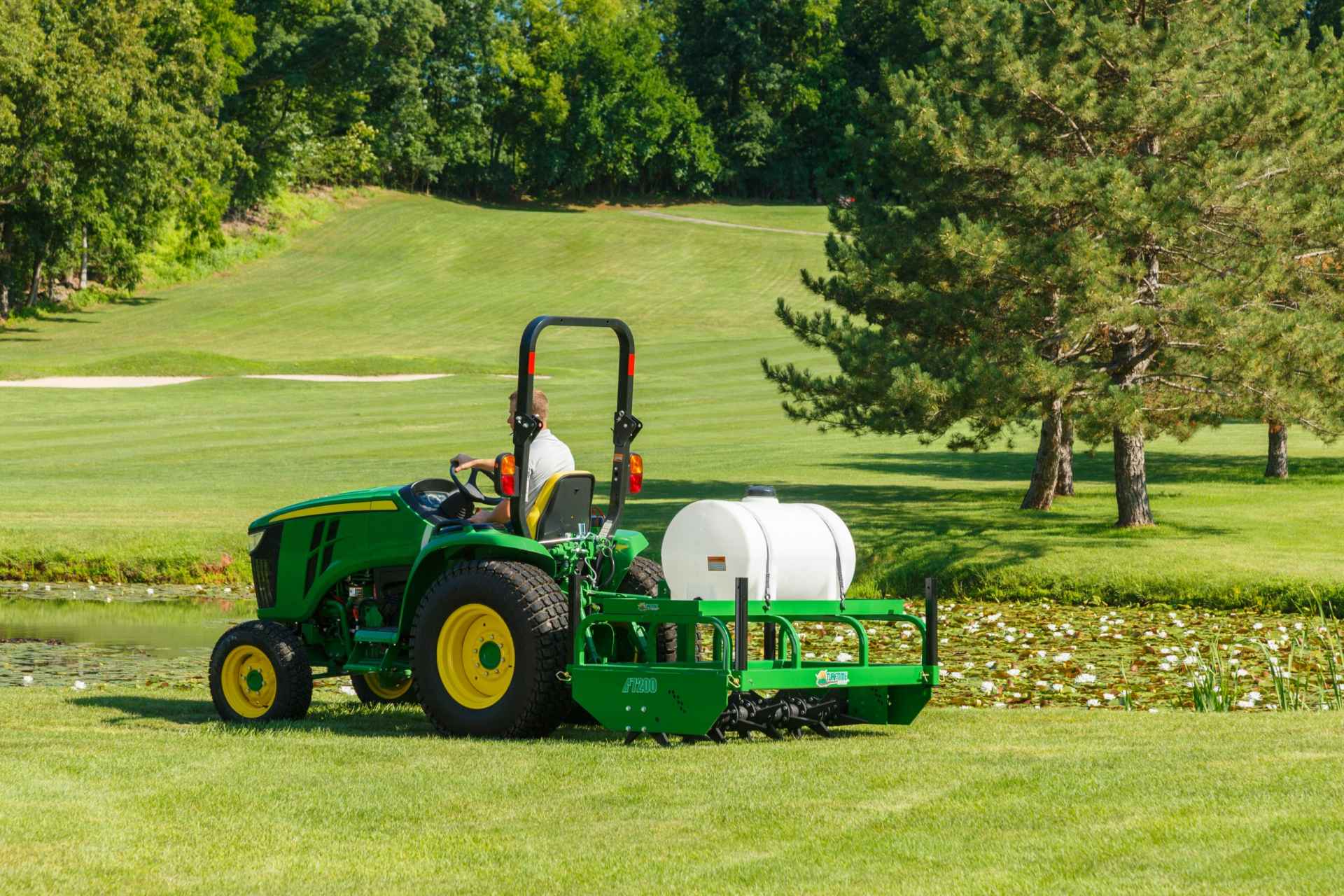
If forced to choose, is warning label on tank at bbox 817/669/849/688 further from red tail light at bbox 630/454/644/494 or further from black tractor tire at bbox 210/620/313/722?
black tractor tire at bbox 210/620/313/722

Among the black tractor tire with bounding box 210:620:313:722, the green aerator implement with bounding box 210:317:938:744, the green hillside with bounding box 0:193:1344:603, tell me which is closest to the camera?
the green aerator implement with bounding box 210:317:938:744

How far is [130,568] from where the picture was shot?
20.5 metres

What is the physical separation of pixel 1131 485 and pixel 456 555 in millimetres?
Answer: 15086

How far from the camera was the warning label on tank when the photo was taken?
8.90m

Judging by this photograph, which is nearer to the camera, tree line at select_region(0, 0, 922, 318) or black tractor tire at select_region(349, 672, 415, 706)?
black tractor tire at select_region(349, 672, 415, 706)

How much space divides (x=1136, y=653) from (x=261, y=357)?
4426 cm

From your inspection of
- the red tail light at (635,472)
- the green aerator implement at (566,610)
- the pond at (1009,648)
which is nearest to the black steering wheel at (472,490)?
the green aerator implement at (566,610)

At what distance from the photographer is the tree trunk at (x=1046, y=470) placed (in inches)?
977

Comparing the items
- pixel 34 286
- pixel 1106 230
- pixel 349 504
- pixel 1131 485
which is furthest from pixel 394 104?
pixel 349 504

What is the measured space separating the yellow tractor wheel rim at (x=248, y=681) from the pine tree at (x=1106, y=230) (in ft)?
38.0

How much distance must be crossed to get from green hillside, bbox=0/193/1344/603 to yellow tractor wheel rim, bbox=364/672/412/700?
954 cm

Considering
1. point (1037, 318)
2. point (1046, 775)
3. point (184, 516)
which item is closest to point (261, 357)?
point (184, 516)

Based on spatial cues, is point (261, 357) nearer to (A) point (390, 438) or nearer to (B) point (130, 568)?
(A) point (390, 438)

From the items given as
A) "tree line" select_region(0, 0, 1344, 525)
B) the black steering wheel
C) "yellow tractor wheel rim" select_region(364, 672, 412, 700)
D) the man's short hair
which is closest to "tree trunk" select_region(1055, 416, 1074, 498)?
"tree line" select_region(0, 0, 1344, 525)
